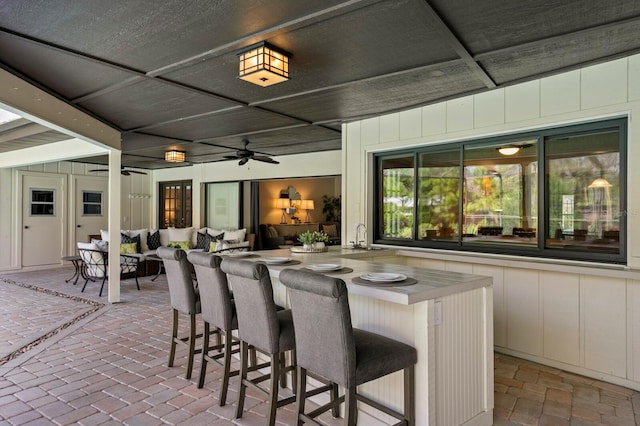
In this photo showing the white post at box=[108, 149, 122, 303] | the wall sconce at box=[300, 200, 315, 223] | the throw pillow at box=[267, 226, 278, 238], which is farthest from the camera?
the wall sconce at box=[300, 200, 315, 223]

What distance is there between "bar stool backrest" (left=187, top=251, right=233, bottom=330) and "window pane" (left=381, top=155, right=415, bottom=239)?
277 centimetres

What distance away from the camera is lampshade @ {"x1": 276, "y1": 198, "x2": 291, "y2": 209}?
35.6ft

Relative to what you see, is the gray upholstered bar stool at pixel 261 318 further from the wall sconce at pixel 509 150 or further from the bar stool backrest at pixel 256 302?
the wall sconce at pixel 509 150

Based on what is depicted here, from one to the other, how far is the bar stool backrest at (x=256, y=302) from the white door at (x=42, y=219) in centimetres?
877

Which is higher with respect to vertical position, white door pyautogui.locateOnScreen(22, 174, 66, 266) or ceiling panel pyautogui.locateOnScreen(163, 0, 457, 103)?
ceiling panel pyautogui.locateOnScreen(163, 0, 457, 103)

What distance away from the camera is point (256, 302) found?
238 cm

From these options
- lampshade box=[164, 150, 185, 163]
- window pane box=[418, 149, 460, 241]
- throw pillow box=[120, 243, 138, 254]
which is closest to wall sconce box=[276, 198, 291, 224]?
throw pillow box=[120, 243, 138, 254]

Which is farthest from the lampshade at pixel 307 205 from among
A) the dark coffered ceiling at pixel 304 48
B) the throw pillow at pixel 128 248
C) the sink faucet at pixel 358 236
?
the dark coffered ceiling at pixel 304 48

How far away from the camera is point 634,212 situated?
3096 millimetres

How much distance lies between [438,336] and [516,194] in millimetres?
Answer: 2415

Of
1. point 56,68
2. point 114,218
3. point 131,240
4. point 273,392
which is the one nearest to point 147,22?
point 56,68

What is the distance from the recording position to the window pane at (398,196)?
4914 mm

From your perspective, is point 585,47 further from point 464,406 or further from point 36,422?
point 36,422

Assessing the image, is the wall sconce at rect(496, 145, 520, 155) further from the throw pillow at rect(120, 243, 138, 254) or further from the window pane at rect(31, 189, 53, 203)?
the window pane at rect(31, 189, 53, 203)
